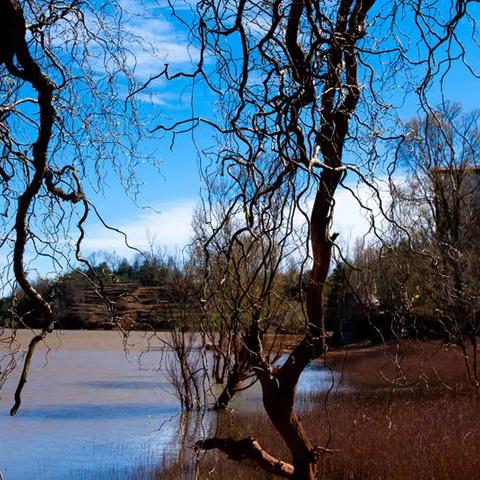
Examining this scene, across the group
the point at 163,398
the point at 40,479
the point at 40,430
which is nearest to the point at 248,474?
the point at 40,479

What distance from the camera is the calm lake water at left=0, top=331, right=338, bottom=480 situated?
1137cm

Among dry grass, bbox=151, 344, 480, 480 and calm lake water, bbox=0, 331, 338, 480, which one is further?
calm lake water, bbox=0, 331, 338, 480

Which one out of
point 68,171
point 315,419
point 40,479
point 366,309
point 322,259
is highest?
point 68,171

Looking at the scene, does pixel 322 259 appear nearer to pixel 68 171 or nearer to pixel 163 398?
pixel 68 171

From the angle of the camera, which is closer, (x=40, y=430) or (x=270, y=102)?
(x=270, y=102)

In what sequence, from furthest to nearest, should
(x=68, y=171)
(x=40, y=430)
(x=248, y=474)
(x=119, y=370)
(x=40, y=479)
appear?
(x=119, y=370)
(x=40, y=430)
(x=40, y=479)
(x=248, y=474)
(x=68, y=171)

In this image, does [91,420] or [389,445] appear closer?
[389,445]

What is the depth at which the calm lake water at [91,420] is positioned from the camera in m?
11.4

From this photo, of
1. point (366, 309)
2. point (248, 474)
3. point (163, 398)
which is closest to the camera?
point (366, 309)

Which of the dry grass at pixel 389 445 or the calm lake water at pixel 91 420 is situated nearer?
the dry grass at pixel 389 445

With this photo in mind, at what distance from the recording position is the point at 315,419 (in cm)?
1095

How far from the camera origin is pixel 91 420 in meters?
16.4

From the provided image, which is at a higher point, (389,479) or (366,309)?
(366,309)

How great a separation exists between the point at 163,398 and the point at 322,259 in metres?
16.4
